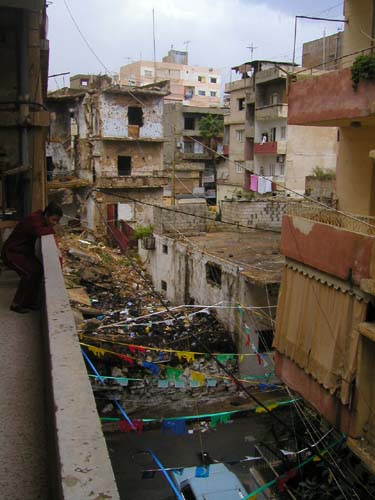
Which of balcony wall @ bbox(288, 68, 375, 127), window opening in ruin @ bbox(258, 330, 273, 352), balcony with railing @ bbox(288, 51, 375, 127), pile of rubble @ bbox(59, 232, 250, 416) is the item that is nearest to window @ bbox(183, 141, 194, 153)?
pile of rubble @ bbox(59, 232, 250, 416)

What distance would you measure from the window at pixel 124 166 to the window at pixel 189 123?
15.3m

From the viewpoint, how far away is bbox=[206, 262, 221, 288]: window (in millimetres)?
17467

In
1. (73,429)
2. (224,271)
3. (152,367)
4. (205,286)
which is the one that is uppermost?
(73,429)

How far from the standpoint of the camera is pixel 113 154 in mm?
34531

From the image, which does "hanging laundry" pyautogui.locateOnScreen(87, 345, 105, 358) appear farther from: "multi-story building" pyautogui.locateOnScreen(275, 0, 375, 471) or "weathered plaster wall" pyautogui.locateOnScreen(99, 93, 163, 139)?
"weathered plaster wall" pyautogui.locateOnScreen(99, 93, 163, 139)

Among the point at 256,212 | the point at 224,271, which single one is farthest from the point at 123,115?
the point at 224,271

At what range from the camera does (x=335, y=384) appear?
28.9ft

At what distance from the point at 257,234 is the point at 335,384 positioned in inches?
561

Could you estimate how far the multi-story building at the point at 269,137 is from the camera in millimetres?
36062

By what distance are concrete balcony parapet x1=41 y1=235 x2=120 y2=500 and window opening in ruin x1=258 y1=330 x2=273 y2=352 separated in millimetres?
11772

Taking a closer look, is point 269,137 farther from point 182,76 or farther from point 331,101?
point 182,76

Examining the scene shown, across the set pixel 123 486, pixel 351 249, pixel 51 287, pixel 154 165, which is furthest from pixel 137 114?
pixel 51 287

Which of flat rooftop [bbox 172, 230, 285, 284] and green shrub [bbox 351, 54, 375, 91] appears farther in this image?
flat rooftop [bbox 172, 230, 285, 284]

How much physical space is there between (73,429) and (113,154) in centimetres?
3293
